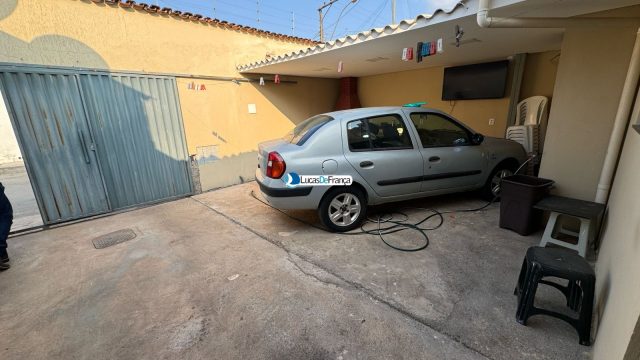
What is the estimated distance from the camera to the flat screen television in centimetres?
519

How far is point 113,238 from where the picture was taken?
147 inches

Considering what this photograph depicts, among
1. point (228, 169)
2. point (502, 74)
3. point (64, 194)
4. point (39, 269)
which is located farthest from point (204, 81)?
point (502, 74)

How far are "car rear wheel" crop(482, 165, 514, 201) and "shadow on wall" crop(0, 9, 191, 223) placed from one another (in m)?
5.54

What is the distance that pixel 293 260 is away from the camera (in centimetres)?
298

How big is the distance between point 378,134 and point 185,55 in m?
4.07

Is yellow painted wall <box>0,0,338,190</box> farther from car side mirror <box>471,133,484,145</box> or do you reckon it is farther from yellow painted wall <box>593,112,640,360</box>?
yellow painted wall <box>593,112,640,360</box>

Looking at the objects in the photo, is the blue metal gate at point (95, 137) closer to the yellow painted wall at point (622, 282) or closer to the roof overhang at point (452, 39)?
the roof overhang at point (452, 39)

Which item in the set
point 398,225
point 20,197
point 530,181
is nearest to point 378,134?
point 398,225

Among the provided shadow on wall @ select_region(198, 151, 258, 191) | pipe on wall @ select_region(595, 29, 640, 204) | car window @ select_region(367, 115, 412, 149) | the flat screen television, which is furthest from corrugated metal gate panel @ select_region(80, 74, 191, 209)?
pipe on wall @ select_region(595, 29, 640, 204)

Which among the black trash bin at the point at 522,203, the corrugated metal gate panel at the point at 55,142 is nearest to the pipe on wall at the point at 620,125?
the black trash bin at the point at 522,203

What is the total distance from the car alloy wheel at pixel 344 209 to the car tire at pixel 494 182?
226 centimetres

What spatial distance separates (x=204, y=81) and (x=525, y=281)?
19.2 feet

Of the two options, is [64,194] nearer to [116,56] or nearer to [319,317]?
[116,56]

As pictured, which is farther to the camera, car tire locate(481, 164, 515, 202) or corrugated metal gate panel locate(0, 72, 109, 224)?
car tire locate(481, 164, 515, 202)
